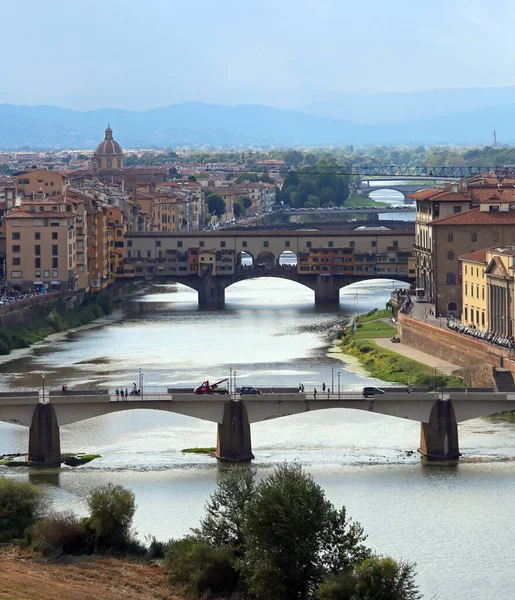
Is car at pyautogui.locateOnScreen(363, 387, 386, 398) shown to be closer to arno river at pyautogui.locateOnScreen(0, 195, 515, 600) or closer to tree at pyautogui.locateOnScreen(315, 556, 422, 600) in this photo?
arno river at pyautogui.locateOnScreen(0, 195, 515, 600)

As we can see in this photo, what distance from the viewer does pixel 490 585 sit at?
36281mm

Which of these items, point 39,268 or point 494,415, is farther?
point 39,268

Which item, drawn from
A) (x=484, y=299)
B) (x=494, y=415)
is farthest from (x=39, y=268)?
Answer: (x=494, y=415)

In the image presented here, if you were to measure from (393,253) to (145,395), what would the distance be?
52.4 metres

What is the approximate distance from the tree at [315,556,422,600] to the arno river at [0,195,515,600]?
243cm

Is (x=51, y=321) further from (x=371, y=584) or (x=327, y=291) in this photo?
(x=371, y=584)

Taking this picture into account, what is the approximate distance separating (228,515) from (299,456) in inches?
401

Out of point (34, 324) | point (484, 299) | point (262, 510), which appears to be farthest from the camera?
point (34, 324)

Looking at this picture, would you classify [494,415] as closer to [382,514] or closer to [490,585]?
[382,514]

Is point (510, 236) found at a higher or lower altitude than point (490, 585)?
higher

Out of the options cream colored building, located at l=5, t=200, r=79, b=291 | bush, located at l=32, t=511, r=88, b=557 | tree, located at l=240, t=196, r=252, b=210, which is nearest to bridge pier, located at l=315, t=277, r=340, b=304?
cream colored building, located at l=5, t=200, r=79, b=291

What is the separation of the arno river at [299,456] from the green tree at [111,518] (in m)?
1.03

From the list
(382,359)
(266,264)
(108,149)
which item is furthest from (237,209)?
(382,359)

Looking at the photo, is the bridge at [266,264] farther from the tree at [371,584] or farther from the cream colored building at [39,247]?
the tree at [371,584]
